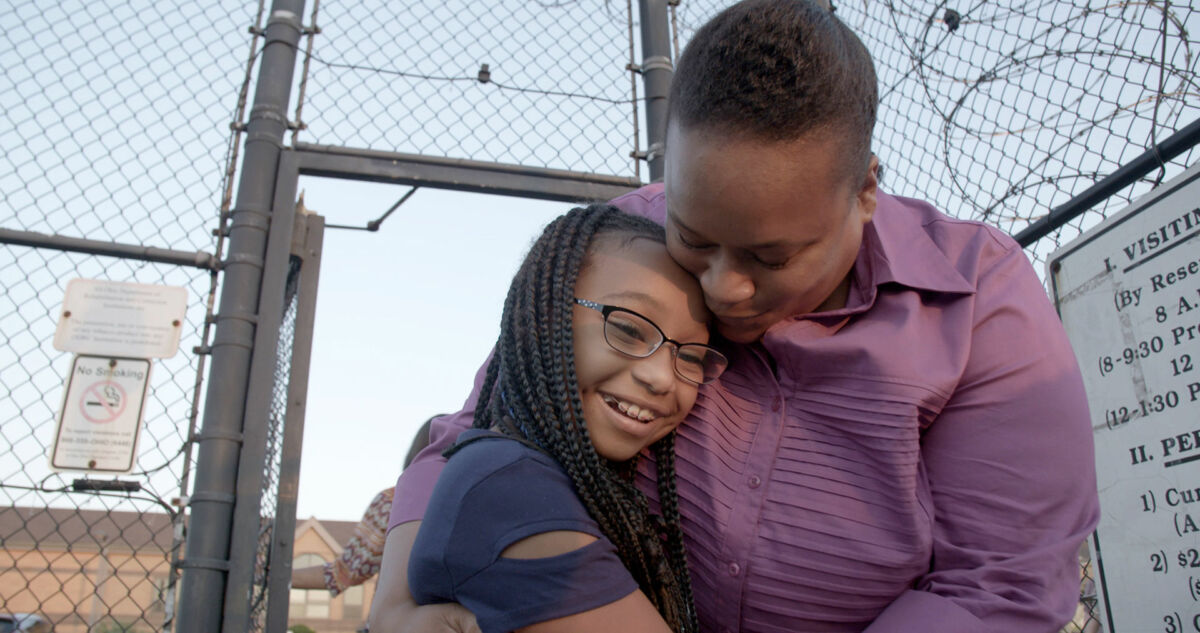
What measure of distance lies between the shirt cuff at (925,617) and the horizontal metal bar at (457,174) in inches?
85.8

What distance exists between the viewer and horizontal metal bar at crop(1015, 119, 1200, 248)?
2.01 m

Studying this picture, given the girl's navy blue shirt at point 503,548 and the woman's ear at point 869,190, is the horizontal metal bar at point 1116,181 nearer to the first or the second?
the woman's ear at point 869,190

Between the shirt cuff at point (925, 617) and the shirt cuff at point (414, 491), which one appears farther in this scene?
the shirt cuff at point (414, 491)

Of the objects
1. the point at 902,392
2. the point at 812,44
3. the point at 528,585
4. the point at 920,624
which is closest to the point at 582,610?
the point at 528,585

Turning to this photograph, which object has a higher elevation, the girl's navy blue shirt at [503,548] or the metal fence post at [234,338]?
the metal fence post at [234,338]

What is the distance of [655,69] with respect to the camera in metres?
3.58

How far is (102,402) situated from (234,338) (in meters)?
0.43

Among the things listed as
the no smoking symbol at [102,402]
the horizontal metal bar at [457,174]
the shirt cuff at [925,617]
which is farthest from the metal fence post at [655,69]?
the shirt cuff at [925,617]

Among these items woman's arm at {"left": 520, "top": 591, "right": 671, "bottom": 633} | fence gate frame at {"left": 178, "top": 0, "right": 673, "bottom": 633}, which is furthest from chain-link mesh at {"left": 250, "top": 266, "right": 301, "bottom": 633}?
woman's arm at {"left": 520, "top": 591, "right": 671, "bottom": 633}

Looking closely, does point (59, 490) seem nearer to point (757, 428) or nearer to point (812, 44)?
point (757, 428)

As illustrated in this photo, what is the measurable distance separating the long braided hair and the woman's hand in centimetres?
27

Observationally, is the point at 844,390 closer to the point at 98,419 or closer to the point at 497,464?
the point at 497,464

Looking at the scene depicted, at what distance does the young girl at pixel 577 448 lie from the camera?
135cm

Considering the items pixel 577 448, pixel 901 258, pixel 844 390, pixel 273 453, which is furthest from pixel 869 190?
pixel 273 453
